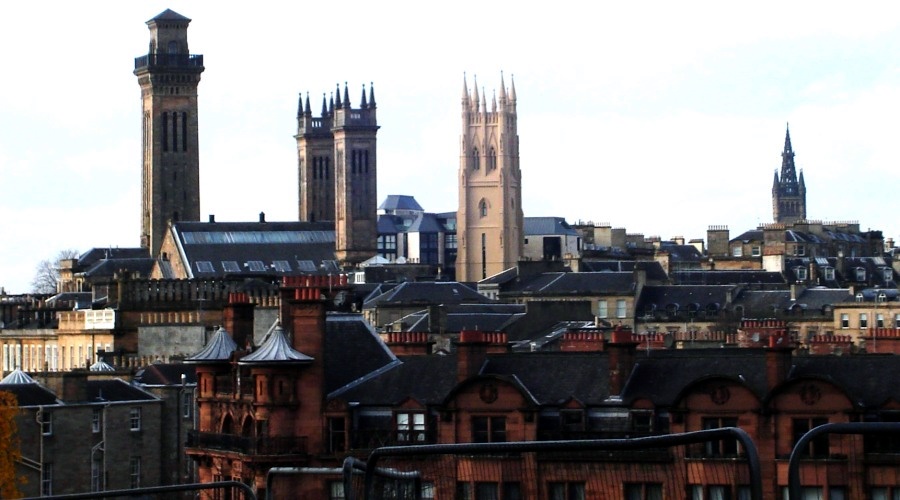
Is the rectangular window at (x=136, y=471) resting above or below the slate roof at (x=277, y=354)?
below

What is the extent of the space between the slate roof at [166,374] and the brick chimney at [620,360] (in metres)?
31.6

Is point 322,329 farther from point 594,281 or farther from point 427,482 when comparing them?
point 594,281

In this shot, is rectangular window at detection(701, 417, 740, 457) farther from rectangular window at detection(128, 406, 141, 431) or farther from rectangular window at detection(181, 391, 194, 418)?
rectangular window at detection(181, 391, 194, 418)

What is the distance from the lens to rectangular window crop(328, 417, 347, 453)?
55.0 m

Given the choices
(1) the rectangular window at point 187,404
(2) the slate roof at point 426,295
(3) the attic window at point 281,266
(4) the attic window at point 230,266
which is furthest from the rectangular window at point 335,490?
(3) the attic window at point 281,266

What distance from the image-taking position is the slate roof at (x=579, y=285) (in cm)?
14412

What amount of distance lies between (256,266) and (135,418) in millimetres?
104131

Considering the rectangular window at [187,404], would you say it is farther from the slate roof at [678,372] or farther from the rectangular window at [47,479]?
the slate roof at [678,372]

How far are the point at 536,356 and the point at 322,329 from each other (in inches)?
208

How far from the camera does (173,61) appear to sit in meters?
196

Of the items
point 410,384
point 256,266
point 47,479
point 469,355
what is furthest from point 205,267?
point 469,355

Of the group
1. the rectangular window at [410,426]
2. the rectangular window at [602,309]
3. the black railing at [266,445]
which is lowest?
the black railing at [266,445]

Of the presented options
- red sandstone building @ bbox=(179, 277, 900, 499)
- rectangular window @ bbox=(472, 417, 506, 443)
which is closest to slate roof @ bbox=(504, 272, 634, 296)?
red sandstone building @ bbox=(179, 277, 900, 499)

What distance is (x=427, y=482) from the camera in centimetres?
2367
